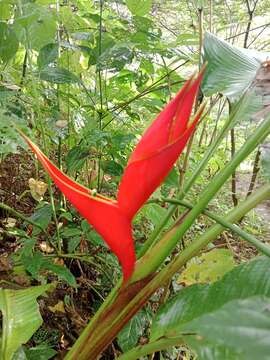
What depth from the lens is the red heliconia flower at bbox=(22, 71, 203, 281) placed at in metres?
0.35

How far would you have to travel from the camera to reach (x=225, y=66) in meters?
0.62

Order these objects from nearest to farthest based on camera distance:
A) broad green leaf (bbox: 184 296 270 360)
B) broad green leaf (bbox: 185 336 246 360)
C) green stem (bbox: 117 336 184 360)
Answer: broad green leaf (bbox: 184 296 270 360) < broad green leaf (bbox: 185 336 246 360) < green stem (bbox: 117 336 184 360)

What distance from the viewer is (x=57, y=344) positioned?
2.55ft

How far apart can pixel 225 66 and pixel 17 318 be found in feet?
1.50

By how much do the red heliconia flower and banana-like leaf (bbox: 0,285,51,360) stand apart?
21 centimetres

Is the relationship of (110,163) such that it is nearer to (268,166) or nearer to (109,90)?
(109,90)

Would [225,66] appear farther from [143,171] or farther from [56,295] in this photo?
[56,295]

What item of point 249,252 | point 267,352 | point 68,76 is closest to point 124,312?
point 267,352

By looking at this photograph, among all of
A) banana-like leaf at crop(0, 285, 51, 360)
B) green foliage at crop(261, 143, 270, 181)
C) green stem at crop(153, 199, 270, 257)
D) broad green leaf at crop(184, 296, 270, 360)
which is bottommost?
banana-like leaf at crop(0, 285, 51, 360)

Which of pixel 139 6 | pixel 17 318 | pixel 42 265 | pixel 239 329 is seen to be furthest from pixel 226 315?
pixel 139 6

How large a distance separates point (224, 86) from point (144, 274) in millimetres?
306

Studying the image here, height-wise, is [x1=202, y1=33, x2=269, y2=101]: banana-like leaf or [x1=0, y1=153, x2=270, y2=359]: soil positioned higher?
[x1=202, y1=33, x2=269, y2=101]: banana-like leaf

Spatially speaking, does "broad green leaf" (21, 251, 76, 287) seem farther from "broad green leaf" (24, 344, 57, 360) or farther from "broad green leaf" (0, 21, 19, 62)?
"broad green leaf" (0, 21, 19, 62)

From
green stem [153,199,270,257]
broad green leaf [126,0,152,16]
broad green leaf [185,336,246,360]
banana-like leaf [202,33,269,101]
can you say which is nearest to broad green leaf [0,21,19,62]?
broad green leaf [126,0,152,16]
